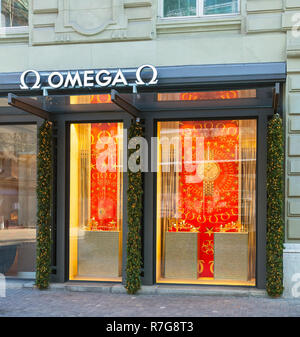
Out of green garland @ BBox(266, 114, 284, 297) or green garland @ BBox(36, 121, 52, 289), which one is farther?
green garland @ BBox(36, 121, 52, 289)

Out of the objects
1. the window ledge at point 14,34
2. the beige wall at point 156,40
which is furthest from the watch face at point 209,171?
the window ledge at point 14,34

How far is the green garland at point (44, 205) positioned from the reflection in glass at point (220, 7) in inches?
159

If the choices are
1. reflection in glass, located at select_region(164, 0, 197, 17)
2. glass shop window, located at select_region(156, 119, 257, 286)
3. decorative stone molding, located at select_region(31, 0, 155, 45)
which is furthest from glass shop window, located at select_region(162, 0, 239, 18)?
glass shop window, located at select_region(156, 119, 257, 286)

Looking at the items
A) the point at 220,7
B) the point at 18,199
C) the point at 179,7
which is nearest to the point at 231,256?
the point at 18,199

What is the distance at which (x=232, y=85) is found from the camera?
350 inches

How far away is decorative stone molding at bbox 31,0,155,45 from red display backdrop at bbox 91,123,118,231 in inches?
73.2

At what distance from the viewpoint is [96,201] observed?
10375mm

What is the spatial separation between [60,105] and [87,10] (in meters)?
2.16

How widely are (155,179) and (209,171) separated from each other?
1.12m

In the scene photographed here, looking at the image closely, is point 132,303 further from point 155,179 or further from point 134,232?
point 155,179

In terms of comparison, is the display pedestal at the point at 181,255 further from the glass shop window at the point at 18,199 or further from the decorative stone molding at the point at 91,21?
the decorative stone molding at the point at 91,21

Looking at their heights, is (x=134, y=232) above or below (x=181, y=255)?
above

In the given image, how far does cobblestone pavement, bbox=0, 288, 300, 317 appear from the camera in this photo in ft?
26.2

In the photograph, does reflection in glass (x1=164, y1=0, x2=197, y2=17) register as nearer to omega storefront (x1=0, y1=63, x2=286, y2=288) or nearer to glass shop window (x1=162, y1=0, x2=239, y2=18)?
glass shop window (x1=162, y1=0, x2=239, y2=18)
